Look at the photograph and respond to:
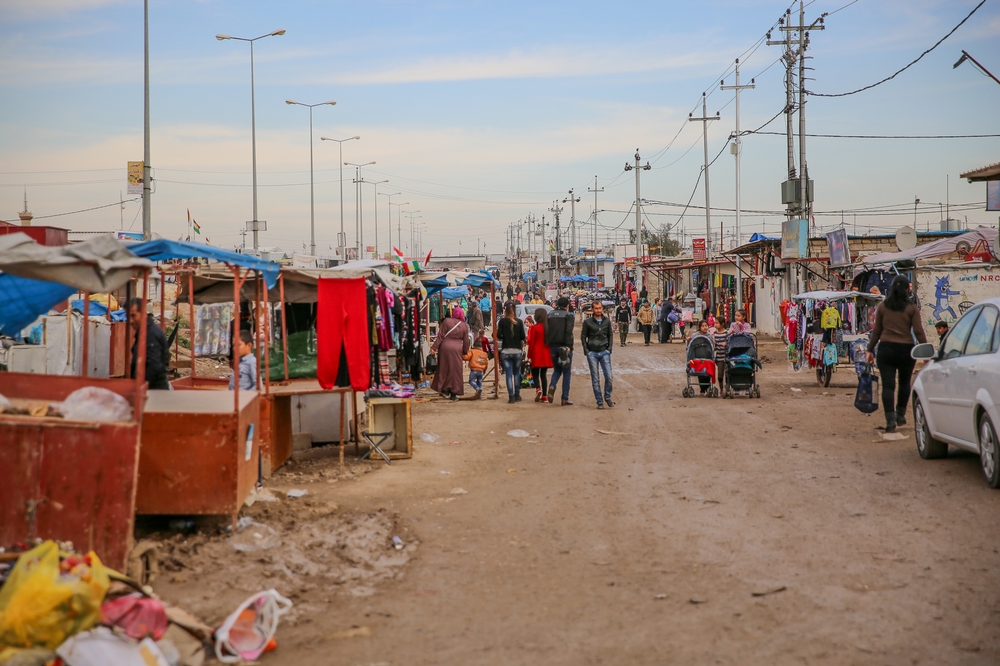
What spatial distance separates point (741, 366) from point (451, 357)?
551cm

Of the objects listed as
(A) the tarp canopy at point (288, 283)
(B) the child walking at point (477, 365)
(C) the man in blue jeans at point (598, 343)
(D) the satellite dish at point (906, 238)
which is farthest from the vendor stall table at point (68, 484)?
(D) the satellite dish at point (906, 238)

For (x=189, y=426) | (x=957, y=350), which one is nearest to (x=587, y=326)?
(x=957, y=350)

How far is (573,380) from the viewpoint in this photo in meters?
21.3

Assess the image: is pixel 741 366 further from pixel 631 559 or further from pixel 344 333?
pixel 631 559

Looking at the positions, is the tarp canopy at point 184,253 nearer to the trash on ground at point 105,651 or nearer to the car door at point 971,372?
the trash on ground at point 105,651

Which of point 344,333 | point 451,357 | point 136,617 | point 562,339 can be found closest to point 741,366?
point 562,339

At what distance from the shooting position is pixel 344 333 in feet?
31.6

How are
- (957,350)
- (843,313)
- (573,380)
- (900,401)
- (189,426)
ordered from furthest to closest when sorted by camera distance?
(573,380)
(843,313)
(900,401)
(957,350)
(189,426)

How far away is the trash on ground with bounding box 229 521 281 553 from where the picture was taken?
6719 millimetres

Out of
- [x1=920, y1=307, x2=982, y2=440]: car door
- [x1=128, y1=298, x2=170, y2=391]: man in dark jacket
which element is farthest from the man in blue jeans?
[x1=128, y1=298, x2=170, y2=391]: man in dark jacket

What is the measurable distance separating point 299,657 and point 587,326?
1131 cm

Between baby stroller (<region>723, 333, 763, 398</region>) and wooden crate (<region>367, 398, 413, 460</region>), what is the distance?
804 cm

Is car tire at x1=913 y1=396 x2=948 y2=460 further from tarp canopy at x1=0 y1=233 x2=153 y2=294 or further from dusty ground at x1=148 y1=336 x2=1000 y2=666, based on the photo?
tarp canopy at x1=0 y1=233 x2=153 y2=294

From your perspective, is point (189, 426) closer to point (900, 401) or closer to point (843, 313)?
point (900, 401)
